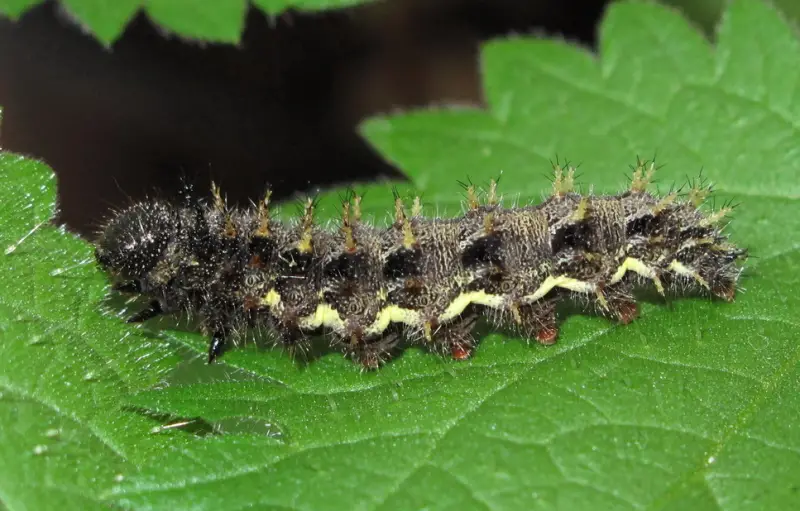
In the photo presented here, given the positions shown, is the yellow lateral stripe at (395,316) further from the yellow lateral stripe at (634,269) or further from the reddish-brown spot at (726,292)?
the reddish-brown spot at (726,292)

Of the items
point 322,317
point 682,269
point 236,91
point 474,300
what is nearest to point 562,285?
point 474,300

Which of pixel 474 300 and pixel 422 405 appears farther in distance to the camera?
pixel 474 300

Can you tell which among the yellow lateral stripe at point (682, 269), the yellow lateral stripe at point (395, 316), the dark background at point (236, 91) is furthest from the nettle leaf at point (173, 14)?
the yellow lateral stripe at point (682, 269)

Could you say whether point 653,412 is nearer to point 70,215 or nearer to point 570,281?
point 570,281

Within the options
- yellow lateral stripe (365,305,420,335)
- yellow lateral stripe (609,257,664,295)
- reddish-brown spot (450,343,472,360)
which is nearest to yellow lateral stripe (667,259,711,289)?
yellow lateral stripe (609,257,664,295)

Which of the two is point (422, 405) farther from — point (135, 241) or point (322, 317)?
point (135, 241)

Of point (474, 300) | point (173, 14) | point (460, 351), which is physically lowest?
point (460, 351)
